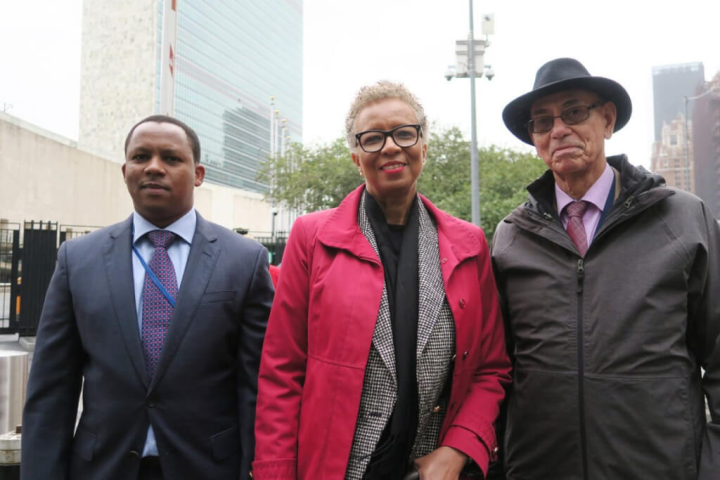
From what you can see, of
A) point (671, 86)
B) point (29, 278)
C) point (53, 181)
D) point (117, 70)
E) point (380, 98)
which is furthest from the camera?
point (117, 70)

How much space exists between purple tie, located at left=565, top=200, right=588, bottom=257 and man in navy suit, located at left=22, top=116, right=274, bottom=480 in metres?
1.38

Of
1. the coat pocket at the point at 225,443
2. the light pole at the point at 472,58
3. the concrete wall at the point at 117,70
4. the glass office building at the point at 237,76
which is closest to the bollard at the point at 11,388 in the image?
the coat pocket at the point at 225,443

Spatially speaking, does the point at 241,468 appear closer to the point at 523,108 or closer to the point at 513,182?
the point at 523,108

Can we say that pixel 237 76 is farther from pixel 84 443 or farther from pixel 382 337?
pixel 382 337

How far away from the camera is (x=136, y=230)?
225 centimetres

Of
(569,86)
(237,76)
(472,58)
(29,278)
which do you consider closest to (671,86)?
(472,58)

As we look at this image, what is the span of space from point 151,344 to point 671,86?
48.6 meters

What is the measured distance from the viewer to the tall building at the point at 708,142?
80.5 ft

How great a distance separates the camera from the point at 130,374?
6.53ft

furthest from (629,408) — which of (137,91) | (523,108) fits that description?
(137,91)

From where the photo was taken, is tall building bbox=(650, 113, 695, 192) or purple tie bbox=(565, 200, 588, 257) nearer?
purple tie bbox=(565, 200, 588, 257)

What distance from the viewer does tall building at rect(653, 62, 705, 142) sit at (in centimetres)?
4034

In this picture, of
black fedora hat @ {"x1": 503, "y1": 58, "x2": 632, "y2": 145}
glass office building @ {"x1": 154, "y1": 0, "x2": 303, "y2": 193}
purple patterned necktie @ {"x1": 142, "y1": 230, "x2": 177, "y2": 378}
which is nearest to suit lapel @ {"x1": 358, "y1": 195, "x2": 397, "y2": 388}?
purple patterned necktie @ {"x1": 142, "y1": 230, "x2": 177, "y2": 378}

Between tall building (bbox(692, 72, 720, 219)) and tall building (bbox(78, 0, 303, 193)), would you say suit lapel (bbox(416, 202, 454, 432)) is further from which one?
tall building (bbox(78, 0, 303, 193))
